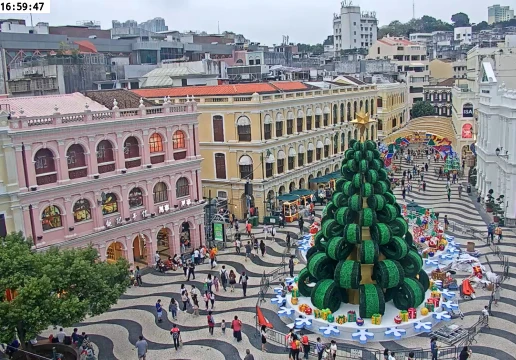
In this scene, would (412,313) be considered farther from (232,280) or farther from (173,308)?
(173,308)

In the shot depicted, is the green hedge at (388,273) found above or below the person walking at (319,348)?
above

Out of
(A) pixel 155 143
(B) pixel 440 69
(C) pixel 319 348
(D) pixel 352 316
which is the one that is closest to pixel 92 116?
(A) pixel 155 143

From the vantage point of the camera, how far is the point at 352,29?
587 ft

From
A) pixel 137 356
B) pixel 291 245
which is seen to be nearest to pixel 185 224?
pixel 291 245

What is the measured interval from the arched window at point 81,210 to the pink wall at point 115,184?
0.21m

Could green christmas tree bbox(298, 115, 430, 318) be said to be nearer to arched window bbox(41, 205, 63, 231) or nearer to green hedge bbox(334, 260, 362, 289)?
green hedge bbox(334, 260, 362, 289)

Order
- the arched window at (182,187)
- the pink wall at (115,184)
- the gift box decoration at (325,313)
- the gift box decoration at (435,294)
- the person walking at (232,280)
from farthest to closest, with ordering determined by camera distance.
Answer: the arched window at (182,187) < the person walking at (232,280) < the pink wall at (115,184) < the gift box decoration at (435,294) < the gift box decoration at (325,313)

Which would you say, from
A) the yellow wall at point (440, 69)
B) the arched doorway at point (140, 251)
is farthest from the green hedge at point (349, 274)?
the yellow wall at point (440, 69)

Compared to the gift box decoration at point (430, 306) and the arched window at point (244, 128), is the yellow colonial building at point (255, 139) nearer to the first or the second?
the arched window at point (244, 128)

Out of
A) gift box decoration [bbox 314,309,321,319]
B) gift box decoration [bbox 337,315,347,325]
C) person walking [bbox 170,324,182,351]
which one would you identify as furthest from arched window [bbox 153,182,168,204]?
gift box decoration [bbox 337,315,347,325]

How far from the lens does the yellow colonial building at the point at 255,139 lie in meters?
53.2

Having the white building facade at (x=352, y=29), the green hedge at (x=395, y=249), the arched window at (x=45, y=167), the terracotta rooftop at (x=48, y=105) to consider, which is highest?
the white building facade at (x=352, y=29)

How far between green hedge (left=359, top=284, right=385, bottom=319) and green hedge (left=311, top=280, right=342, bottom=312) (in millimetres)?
1436

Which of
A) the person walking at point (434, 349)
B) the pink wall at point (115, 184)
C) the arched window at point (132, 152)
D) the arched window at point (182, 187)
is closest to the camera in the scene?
the person walking at point (434, 349)
